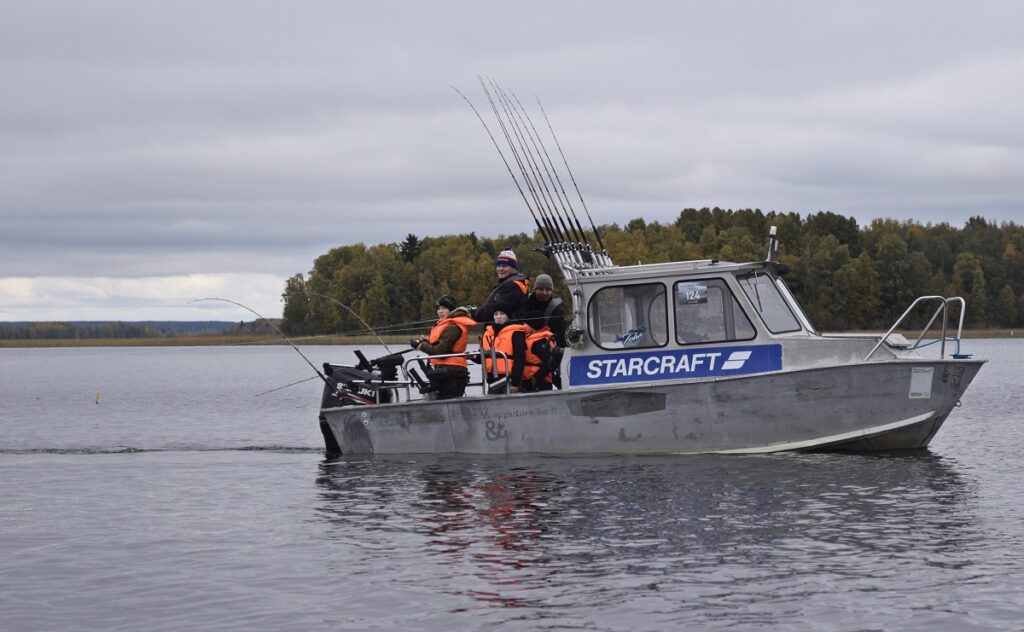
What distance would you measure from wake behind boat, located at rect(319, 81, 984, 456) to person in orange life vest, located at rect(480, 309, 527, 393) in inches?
8.8

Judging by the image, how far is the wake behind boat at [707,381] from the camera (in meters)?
14.8

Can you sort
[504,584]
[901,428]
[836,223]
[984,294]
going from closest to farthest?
1. [504,584]
2. [901,428]
3. [984,294]
4. [836,223]

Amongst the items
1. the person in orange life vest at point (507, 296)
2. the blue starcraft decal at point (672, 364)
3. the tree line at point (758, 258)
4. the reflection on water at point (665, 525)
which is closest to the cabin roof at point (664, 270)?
the person in orange life vest at point (507, 296)

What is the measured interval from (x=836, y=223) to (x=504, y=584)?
104 m

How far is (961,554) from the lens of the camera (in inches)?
410

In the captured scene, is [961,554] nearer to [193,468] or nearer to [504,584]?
[504,584]

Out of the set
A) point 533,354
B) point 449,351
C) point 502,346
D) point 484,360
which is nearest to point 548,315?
point 533,354

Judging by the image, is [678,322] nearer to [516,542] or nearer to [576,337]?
[576,337]

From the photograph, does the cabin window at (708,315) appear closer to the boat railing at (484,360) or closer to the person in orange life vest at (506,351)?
the person in orange life vest at (506,351)

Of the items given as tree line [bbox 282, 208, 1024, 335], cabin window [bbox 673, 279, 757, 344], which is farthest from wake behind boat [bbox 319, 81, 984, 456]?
tree line [bbox 282, 208, 1024, 335]

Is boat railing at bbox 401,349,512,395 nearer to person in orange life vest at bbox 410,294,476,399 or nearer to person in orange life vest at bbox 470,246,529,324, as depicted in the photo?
person in orange life vest at bbox 410,294,476,399

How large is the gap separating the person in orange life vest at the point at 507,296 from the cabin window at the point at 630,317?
2.89 ft

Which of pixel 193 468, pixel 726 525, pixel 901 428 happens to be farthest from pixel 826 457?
pixel 193 468

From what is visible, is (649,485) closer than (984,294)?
Yes
